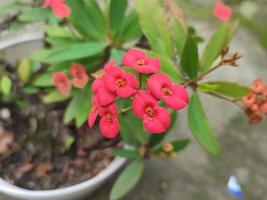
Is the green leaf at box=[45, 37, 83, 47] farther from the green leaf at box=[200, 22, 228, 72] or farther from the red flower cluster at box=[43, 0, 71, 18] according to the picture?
the green leaf at box=[200, 22, 228, 72]

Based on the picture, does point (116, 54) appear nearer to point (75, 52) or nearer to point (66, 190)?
point (75, 52)

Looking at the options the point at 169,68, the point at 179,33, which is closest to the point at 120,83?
the point at 169,68

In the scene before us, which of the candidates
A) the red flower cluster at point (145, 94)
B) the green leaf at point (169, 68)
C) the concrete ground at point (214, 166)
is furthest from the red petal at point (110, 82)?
the concrete ground at point (214, 166)

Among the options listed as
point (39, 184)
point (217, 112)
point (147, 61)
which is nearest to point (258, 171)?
point (217, 112)

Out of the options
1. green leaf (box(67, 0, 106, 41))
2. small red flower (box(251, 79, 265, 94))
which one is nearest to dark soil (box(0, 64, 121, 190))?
green leaf (box(67, 0, 106, 41))

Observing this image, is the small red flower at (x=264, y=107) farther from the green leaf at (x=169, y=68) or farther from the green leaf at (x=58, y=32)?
the green leaf at (x=58, y=32)

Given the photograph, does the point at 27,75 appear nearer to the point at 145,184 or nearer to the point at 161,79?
the point at 145,184
